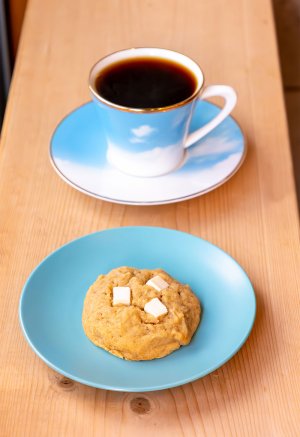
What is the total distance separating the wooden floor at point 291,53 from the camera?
181cm

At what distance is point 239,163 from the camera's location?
0.93m

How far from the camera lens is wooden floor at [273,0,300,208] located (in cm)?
181

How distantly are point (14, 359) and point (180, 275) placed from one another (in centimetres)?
21

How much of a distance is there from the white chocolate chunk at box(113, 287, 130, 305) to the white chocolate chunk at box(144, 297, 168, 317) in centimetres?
2

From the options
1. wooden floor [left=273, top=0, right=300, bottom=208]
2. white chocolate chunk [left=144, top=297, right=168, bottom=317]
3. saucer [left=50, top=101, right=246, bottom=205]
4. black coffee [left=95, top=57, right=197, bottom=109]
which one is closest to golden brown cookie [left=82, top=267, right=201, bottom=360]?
white chocolate chunk [left=144, top=297, right=168, bottom=317]

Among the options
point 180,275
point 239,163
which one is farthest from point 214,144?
point 180,275

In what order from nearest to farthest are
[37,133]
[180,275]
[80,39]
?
[180,275] < [37,133] < [80,39]

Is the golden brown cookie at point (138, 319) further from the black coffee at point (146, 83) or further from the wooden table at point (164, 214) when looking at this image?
the black coffee at point (146, 83)

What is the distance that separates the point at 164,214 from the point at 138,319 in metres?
0.23

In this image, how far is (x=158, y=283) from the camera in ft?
2.39

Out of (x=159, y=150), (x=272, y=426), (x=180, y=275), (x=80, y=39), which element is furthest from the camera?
(x=80, y=39)

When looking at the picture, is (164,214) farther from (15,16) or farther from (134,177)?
(15,16)

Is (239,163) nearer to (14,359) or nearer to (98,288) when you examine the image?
(98,288)

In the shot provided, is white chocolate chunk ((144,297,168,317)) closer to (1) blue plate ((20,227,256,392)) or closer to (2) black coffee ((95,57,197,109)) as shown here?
(1) blue plate ((20,227,256,392))
